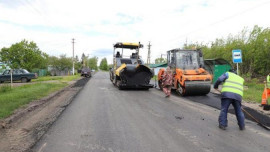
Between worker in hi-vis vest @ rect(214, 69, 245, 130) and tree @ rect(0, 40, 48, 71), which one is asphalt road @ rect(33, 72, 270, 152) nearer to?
worker in hi-vis vest @ rect(214, 69, 245, 130)

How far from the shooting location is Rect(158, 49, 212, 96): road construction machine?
36.7 ft

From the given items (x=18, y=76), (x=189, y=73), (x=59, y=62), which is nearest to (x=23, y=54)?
(x=18, y=76)

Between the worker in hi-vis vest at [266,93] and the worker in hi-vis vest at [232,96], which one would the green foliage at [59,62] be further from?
the worker in hi-vis vest at [232,96]

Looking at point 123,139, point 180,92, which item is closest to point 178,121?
point 123,139

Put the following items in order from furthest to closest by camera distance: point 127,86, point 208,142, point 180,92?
point 127,86 < point 180,92 < point 208,142

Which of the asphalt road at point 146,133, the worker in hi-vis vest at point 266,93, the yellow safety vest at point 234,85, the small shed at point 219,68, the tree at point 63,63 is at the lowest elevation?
the asphalt road at point 146,133

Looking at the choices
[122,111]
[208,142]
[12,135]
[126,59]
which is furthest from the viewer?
[126,59]

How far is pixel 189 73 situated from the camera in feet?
37.3

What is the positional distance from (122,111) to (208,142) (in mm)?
3554

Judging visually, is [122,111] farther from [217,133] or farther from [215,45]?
[215,45]

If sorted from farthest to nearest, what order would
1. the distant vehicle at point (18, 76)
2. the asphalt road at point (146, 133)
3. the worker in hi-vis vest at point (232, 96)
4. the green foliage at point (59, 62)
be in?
the green foliage at point (59, 62) → the distant vehicle at point (18, 76) → the worker in hi-vis vest at point (232, 96) → the asphalt road at point (146, 133)

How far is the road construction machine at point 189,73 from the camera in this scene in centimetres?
1120

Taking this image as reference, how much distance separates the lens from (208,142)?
469 centimetres

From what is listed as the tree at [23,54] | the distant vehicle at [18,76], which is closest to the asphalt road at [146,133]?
the distant vehicle at [18,76]
